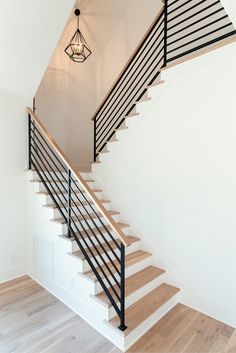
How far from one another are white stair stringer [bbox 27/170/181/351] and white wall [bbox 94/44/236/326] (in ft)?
1.24

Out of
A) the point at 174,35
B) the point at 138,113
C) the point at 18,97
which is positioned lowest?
the point at 138,113

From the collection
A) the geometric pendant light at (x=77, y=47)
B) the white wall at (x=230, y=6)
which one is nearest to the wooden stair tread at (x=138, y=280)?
the white wall at (x=230, y=6)

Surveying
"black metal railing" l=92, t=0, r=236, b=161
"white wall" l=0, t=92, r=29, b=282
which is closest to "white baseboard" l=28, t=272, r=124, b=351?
"white wall" l=0, t=92, r=29, b=282

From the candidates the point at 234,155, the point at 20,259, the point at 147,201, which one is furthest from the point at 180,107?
the point at 20,259

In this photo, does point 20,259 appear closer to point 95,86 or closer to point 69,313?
point 69,313

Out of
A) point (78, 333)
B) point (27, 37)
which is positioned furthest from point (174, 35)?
point (78, 333)

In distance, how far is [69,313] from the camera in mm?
2541

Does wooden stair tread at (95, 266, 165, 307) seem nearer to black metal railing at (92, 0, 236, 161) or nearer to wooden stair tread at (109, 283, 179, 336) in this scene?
wooden stair tread at (109, 283, 179, 336)

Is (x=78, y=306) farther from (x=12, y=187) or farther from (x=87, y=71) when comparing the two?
(x=87, y=71)

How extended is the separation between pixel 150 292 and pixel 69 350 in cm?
110

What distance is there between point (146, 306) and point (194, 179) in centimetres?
152

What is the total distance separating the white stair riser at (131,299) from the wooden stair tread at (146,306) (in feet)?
0.11

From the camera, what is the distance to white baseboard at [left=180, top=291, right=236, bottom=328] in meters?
2.40

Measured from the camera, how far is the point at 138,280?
273 centimetres
